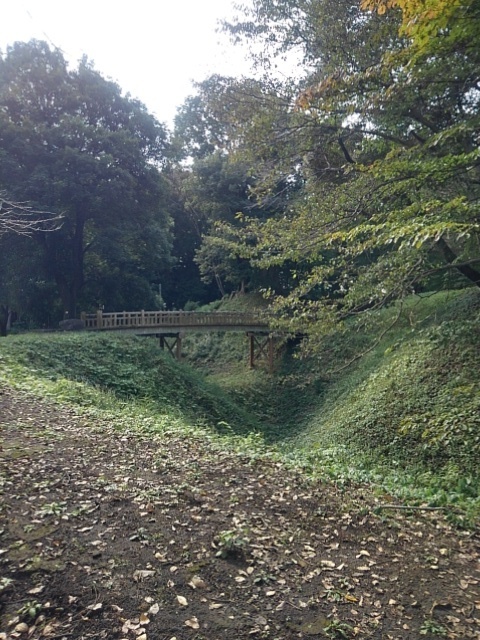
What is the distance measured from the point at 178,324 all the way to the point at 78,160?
26.7 ft

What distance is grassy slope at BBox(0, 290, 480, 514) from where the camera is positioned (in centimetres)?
730

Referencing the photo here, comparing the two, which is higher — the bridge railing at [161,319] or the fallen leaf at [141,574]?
the bridge railing at [161,319]

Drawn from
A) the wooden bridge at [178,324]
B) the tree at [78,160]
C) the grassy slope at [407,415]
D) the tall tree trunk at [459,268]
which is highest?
the tree at [78,160]

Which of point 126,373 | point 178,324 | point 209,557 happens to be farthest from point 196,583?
point 178,324

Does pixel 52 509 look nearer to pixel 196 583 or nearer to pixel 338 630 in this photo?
pixel 196 583

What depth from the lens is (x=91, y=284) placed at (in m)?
23.9

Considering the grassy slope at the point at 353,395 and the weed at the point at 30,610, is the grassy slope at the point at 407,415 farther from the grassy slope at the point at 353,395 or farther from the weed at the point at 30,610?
the weed at the point at 30,610

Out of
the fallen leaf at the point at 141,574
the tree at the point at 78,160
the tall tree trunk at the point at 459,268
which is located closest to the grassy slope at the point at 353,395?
the tall tree trunk at the point at 459,268

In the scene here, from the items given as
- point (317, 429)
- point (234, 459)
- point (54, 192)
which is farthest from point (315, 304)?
point (54, 192)

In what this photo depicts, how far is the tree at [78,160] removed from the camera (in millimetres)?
18641

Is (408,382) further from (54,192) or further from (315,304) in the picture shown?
(54,192)

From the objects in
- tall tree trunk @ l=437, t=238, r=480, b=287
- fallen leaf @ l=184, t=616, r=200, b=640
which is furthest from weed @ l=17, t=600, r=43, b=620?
tall tree trunk @ l=437, t=238, r=480, b=287

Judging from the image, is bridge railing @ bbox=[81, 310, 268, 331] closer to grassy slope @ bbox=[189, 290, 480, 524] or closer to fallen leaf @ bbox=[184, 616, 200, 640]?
grassy slope @ bbox=[189, 290, 480, 524]

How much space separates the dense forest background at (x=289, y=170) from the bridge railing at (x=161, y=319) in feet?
10.9
